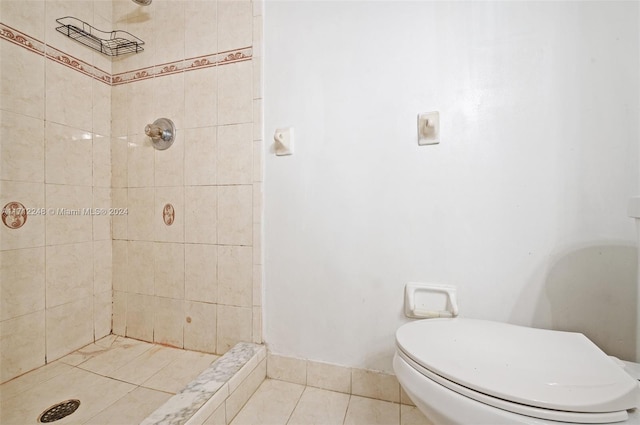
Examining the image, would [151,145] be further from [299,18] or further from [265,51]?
[299,18]

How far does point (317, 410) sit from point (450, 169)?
1.02 m

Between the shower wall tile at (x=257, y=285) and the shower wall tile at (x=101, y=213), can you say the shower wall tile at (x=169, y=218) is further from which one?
the shower wall tile at (x=257, y=285)

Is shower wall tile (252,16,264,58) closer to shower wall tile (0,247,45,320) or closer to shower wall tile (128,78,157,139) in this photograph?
shower wall tile (128,78,157,139)

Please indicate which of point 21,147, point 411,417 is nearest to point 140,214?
point 21,147

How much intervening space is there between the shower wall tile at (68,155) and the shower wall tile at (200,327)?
0.80 m

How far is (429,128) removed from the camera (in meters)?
0.91

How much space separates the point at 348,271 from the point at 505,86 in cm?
87

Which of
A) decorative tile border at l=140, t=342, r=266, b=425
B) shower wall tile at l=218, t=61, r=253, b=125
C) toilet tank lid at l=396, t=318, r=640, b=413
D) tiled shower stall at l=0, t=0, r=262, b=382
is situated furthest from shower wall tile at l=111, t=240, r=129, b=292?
toilet tank lid at l=396, t=318, r=640, b=413

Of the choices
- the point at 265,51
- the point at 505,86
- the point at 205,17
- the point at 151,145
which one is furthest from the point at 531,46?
the point at 151,145

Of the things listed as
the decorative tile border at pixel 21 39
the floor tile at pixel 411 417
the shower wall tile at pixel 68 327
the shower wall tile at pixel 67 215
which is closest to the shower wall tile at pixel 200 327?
the shower wall tile at pixel 68 327

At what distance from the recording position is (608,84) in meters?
0.79

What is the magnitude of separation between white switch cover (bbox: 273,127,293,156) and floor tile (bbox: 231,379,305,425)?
99 cm

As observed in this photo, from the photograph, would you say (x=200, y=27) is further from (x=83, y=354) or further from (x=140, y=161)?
(x=83, y=354)

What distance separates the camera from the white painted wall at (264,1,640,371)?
79 cm
